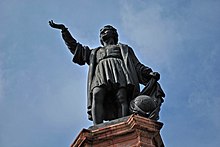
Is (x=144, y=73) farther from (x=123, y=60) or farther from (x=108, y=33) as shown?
(x=108, y=33)

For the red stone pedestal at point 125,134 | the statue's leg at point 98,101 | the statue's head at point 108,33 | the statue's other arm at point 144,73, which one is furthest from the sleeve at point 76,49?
the red stone pedestal at point 125,134

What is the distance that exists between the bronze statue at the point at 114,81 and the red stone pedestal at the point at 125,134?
0.73 m

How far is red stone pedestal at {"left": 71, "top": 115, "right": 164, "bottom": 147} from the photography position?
12.1 m

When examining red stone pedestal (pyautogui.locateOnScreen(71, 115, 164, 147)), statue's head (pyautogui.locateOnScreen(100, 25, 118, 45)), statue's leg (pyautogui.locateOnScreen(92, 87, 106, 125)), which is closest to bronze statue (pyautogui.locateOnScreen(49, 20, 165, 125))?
statue's leg (pyautogui.locateOnScreen(92, 87, 106, 125))

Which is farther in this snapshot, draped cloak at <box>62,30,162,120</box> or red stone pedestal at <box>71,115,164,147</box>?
draped cloak at <box>62,30,162,120</box>

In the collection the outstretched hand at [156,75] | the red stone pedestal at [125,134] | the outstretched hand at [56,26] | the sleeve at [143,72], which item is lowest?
the red stone pedestal at [125,134]

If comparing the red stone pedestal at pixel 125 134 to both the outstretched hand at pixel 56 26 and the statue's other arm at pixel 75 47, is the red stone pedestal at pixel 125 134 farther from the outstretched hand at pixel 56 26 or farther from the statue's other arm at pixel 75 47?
the outstretched hand at pixel 56 26

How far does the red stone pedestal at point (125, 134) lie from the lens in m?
12.1

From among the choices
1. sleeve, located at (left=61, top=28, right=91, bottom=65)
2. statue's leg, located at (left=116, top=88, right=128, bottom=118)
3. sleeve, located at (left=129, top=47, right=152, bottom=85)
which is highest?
sleeve, located at (left=61, top=28, right=91, bottom=65)

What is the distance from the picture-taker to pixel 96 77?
14250mm

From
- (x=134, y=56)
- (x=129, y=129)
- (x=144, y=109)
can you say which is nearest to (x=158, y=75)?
(x=134, y=56)

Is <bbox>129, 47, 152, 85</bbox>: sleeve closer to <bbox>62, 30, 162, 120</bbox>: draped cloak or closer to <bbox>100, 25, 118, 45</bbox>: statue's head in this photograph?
<bbox>62, 30, 162, 120</bbox>: draped cloak

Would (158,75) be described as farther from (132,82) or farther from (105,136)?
(105,136)

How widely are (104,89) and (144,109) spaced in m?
1.44
